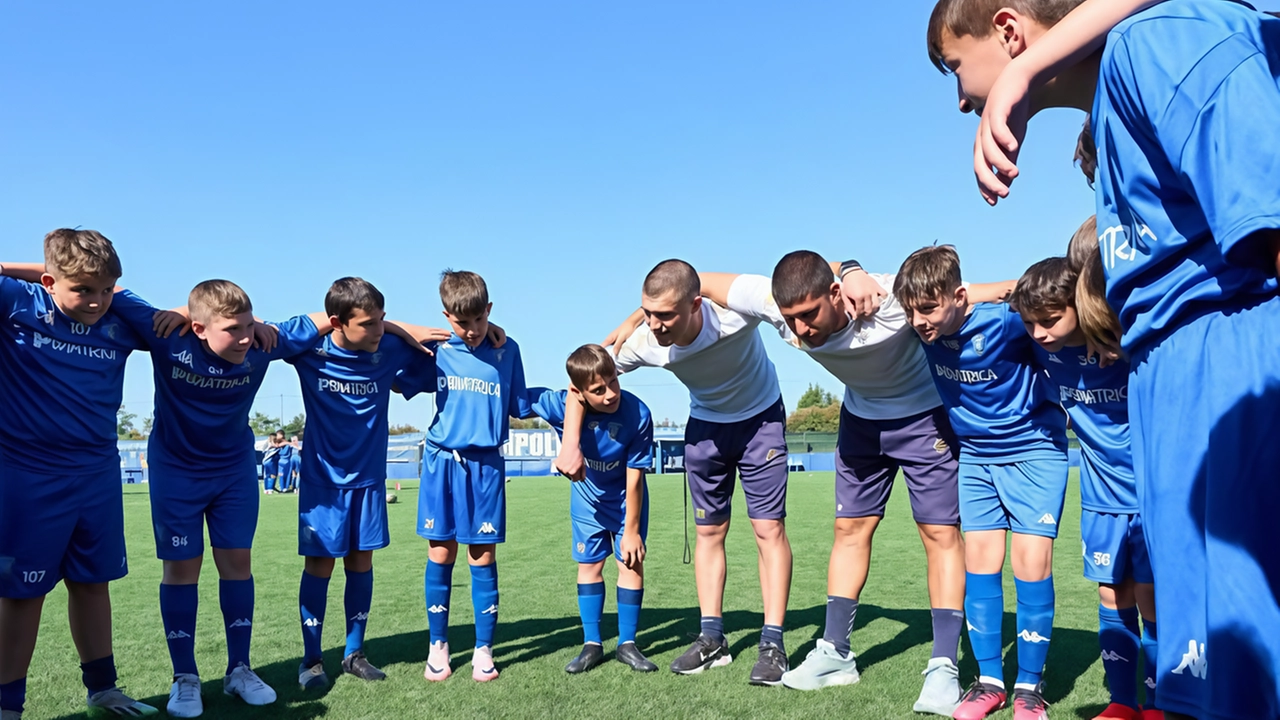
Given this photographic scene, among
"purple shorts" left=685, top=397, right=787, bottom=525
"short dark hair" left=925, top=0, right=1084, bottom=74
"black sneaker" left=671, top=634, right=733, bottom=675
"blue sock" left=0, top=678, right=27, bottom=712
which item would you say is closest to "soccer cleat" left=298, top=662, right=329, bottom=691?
"blue sock" left=0, top=678, right=27, bottom=712

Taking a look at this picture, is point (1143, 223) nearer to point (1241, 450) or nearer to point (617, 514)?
point (1241, 450)

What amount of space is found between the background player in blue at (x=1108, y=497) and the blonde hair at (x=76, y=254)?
12.7 ft

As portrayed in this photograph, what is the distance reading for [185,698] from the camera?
4172 mm

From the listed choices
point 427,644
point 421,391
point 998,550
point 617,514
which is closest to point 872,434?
point 998,550

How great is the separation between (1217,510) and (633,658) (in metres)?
3.98

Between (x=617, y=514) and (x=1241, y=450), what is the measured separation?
4238 millimetres

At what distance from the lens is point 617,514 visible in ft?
17.4

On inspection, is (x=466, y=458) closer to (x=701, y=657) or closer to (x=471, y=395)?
(x=471, y=395)

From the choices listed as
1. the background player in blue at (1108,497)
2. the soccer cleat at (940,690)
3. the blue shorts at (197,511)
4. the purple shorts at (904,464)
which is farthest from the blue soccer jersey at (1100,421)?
the blue shorts at (197,511)

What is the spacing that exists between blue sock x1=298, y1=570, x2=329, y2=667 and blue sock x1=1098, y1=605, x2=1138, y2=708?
374cm

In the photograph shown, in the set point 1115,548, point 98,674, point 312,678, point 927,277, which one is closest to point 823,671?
point 1115,548

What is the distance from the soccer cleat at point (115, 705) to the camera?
13.4 feet

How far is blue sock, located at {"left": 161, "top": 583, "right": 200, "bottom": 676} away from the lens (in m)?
4.32

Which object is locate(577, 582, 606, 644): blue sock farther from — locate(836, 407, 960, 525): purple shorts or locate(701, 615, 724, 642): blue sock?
locate(836, 407, 960, 525): purple shorts
